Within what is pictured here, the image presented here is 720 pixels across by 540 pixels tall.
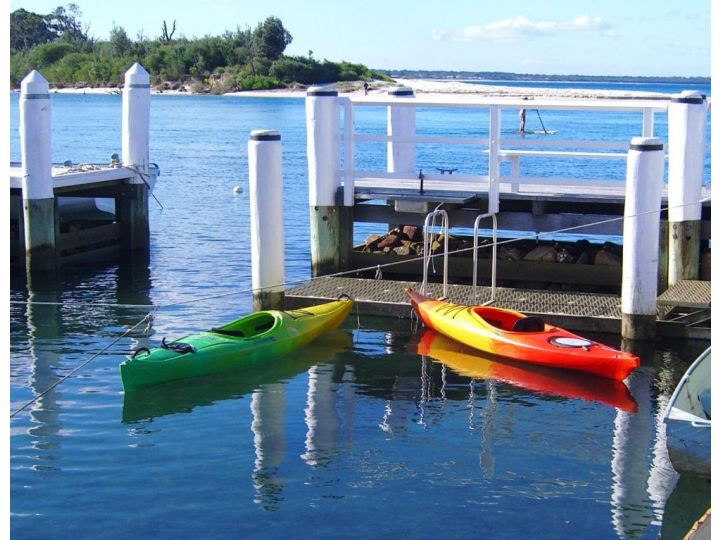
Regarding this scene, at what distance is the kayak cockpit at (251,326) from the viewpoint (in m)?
14.7

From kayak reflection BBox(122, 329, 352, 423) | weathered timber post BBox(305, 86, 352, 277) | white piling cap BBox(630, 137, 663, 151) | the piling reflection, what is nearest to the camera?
the piling reflection

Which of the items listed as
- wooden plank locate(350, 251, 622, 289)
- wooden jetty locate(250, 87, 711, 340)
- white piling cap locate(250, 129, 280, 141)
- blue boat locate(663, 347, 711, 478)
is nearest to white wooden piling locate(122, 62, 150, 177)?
wooden jetty locate(250, 87, 711, 340)

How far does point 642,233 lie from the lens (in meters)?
14.6

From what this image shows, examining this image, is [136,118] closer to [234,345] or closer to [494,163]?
[494,163]

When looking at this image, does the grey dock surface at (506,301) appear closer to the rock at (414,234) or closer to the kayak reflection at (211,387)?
the kayak reflection at (211,387)

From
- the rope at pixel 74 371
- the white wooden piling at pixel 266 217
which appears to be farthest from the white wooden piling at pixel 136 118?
the white wooden piling at pixel 266 217

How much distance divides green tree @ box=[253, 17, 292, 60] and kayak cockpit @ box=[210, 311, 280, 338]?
370 feet

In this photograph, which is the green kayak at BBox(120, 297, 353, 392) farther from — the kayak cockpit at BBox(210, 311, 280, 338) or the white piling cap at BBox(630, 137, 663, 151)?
the white piling cap at BBox(630, 137, 663, 151)

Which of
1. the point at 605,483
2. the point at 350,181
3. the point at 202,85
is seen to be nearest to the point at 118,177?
the point at 350,181

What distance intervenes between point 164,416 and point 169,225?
51.0 feet

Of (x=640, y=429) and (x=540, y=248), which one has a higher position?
(x=540, y=248)

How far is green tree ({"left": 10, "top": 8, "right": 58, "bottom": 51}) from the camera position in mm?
133250

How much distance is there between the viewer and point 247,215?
29.7 m

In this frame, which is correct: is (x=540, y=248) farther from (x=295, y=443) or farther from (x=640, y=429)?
(x=295, y=443)
